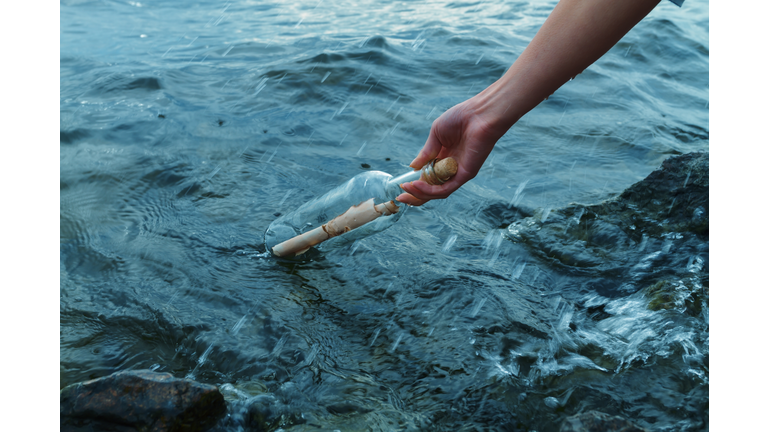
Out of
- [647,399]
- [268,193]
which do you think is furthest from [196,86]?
[647,399]

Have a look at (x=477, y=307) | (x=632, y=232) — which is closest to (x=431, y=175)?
(x=477, y=307)

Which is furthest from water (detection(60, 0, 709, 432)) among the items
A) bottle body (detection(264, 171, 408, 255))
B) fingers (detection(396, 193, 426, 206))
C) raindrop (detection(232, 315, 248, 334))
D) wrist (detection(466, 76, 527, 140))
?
wrist (detection(466, 76, 527, 140))

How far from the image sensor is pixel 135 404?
2033 mm

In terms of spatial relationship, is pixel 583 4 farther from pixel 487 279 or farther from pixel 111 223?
pixel 111 223

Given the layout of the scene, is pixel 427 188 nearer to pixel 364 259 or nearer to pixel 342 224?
pixel 342 224

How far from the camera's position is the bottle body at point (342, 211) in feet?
9.58

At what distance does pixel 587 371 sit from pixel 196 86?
19.4 ft

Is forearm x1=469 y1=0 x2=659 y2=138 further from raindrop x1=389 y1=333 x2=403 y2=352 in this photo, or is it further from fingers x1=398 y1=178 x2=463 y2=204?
raindrop x1=389 y1=333 x2=403 y2=352

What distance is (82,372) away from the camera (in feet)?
8.17

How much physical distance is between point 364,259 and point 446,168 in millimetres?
1222

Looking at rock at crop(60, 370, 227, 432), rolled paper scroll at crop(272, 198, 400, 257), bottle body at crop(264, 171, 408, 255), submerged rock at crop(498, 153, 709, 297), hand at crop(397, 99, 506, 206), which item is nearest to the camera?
rock at crop(60, 370, 227, 432)

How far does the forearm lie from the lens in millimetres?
1866

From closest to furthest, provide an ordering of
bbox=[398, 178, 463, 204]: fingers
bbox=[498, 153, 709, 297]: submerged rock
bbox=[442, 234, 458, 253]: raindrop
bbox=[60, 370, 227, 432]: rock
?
bbox=[60, 370, 227, 432]: rock < bbox=[398, 178, 463, 204]: fingers < bbox=[498, 153, 709, 297]: submerged rock < bbox=[442, 234, 458, 253]: raindrop

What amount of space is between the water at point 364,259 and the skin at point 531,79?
0.85 m
